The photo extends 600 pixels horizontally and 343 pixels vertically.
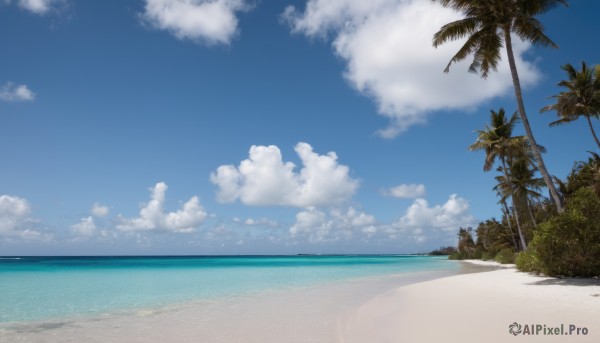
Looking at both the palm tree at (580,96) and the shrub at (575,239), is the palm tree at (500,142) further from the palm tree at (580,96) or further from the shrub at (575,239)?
the shrub at (575,239)

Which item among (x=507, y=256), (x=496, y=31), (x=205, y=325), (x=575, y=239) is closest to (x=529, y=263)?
(x=575, y=239)

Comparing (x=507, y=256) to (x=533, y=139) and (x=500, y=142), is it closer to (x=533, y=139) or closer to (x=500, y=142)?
(x=500, y=142)

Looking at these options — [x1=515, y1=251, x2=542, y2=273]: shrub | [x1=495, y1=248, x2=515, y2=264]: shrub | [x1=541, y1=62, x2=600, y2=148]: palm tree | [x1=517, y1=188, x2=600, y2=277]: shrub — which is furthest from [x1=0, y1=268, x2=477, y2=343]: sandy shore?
[x1=495, y1=248, x2=515, y2=264]: shrub

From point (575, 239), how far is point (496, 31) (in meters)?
9.41

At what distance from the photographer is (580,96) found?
72.2ft

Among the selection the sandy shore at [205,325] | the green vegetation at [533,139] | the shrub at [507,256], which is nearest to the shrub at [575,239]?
the green vegetation at [533,139]

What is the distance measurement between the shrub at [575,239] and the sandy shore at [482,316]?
897 millimetres

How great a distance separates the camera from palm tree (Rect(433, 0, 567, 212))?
1517 cm

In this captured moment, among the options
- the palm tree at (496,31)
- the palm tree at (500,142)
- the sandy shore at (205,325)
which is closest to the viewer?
the sandy shore at (205,325)

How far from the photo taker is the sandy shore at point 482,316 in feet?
21.0

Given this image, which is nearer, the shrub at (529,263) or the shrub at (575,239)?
the shrub at (575,239)

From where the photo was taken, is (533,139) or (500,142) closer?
(533,139)

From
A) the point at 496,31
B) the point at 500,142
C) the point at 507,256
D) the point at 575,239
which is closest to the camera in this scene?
the point at 575,239

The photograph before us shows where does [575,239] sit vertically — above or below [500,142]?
below
